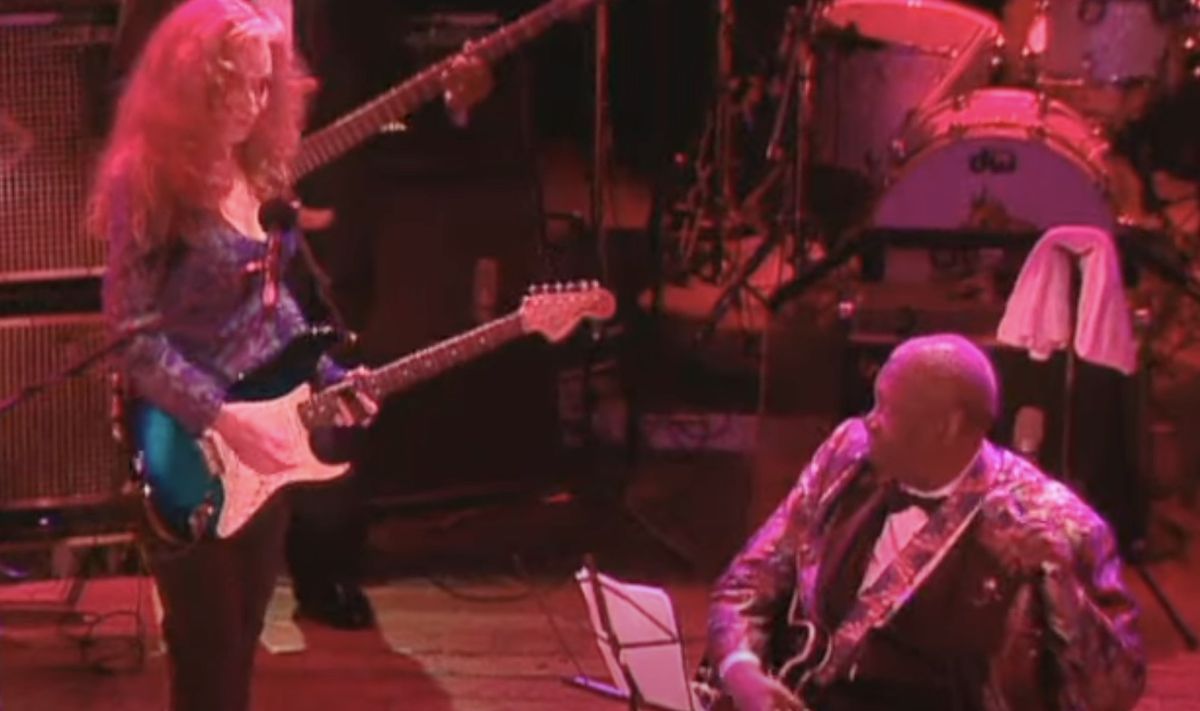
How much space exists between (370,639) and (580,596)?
657mm

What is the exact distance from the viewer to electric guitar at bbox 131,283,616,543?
3.60m

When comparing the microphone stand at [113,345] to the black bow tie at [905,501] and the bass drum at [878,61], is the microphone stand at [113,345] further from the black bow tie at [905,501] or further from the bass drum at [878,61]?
the bass drum at [878,61]

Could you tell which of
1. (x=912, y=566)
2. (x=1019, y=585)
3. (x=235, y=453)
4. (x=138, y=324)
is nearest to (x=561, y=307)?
(x=235, y=453)

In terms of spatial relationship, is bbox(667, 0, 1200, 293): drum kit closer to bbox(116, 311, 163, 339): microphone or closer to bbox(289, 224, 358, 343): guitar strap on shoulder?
bbox(289, 224, 358, 343): guitar strap on shoulder

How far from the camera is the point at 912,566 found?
338 centimetres

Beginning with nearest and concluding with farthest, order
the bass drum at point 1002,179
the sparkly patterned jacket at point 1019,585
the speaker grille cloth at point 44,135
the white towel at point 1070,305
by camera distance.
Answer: the sparkly patterned jacket at point 1019,585
the speaker grille cloth at point 44,135
the white towel at point 1070,305
the bass drum at point 1002,179

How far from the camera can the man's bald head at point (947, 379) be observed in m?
3.34

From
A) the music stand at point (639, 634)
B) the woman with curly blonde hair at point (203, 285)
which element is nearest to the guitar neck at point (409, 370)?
the woman with curly blonde hair at point (203, 285)

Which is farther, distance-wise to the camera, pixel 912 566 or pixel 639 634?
pixel 639 634

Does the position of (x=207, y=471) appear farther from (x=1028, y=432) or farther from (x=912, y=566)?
(x=1028, y=432)

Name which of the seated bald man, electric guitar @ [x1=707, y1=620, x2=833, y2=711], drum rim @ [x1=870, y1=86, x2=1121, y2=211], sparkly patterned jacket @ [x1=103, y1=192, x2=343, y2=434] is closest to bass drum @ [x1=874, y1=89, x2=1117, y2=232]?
drum rim @ [x1=870, y1=86, x2=1121, y2=211]

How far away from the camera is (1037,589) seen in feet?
10.9

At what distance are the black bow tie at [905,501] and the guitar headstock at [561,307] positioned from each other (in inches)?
38.3

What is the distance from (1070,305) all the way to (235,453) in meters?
2.58
